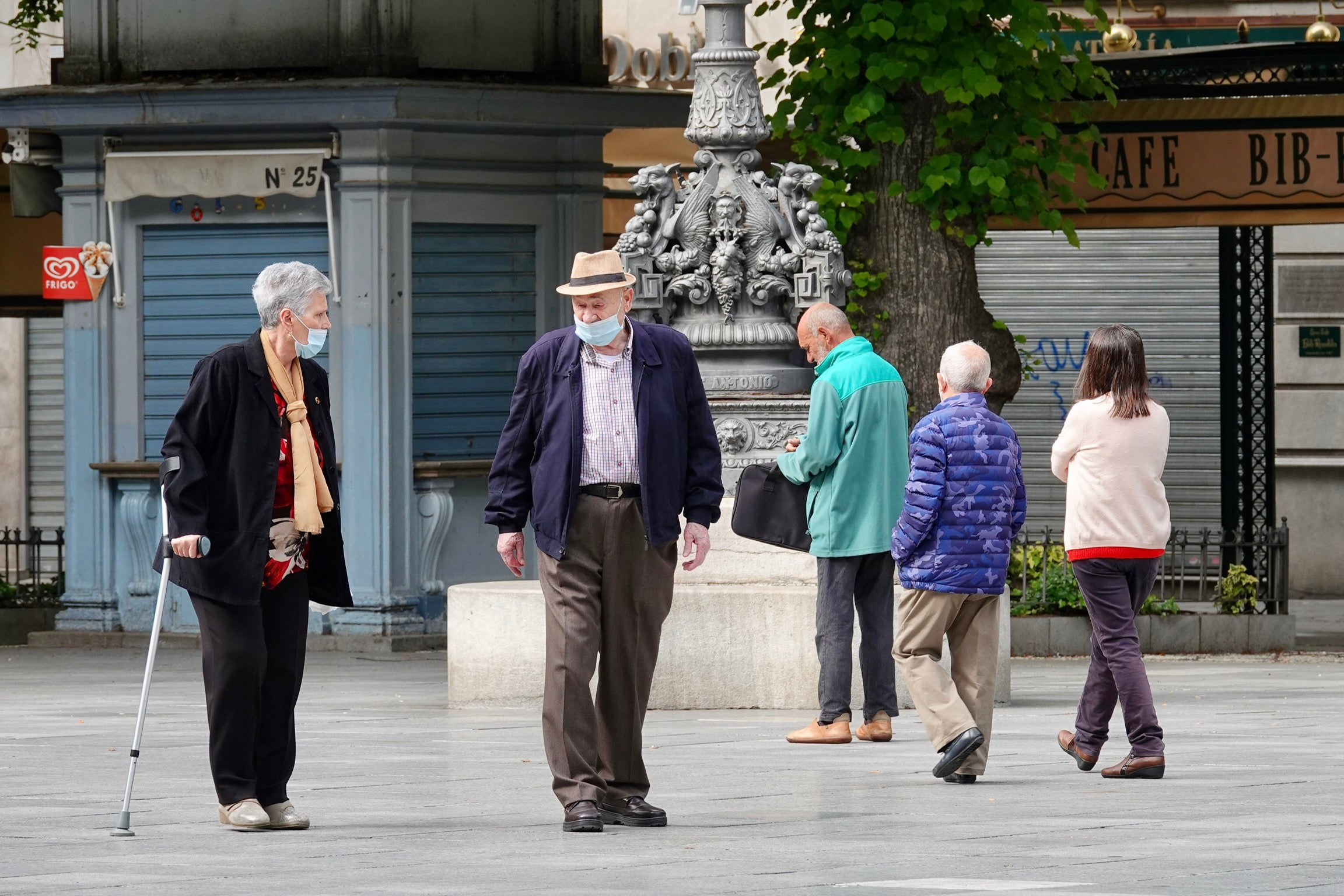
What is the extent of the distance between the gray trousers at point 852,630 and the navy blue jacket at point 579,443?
252 cm

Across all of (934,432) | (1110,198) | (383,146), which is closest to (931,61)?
(1110,198)

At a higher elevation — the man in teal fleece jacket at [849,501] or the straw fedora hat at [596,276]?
the straw fedora hat at [596,276]

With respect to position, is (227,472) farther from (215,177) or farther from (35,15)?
(35,15)

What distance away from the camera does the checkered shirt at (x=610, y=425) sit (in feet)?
26.3

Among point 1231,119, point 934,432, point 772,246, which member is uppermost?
point 1231,119

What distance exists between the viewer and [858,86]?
1537 centimetres

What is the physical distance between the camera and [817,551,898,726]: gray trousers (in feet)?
34.8

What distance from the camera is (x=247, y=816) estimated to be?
7770mm

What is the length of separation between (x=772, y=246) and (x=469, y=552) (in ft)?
17.3

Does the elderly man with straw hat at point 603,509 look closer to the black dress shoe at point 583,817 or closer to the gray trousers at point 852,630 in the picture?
the black dress shoe at point 583,817

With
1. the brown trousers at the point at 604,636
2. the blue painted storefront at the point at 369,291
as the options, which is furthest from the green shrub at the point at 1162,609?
the brown trousers at the point at 604,636

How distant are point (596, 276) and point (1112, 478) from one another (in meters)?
2.32

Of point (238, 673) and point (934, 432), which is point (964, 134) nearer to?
point (934, 432)

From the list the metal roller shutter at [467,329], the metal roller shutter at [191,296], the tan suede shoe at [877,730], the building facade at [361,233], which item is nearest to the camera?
the tan suede shoe at [877,730]
